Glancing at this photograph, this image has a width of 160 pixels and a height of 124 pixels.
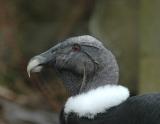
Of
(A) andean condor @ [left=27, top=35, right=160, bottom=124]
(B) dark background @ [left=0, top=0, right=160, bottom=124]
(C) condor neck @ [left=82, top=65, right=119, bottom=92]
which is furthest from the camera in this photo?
(B) dark background @ [left=0, top=0, right=160, bottom=124]

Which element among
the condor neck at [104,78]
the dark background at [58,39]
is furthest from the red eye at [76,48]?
the dark background at [58,39]

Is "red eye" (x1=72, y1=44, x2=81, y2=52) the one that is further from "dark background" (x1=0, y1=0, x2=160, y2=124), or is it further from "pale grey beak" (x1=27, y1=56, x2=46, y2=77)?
"dark background" (x1=0, y1=0, x2=160, y2=124)

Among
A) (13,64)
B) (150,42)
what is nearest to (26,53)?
(13,64)

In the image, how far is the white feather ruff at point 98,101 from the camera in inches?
148

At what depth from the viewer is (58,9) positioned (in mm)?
9344

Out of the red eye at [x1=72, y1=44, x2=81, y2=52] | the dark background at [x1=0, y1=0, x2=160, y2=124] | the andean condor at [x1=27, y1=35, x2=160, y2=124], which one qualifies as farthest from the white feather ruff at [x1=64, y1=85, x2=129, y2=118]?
the dark background at [x1=0, y1=0, x2=160, y2=124]

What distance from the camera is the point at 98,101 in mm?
3768

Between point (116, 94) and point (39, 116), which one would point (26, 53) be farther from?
point (116, 94)

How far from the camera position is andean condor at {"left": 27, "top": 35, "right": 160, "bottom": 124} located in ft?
12.0

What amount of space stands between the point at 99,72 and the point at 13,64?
5.10m

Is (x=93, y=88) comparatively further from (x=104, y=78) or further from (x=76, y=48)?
(x=76, y=48)

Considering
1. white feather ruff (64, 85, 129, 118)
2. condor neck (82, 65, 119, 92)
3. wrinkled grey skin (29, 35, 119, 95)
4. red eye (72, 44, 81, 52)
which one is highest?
red eye (72, 44, 81, 52)

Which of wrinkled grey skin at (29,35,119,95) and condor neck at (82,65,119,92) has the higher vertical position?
wrinkled grey skin at (29,35,119,95)

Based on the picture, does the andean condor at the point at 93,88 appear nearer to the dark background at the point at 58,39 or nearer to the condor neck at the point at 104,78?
the condor neck at the point at 104,78
